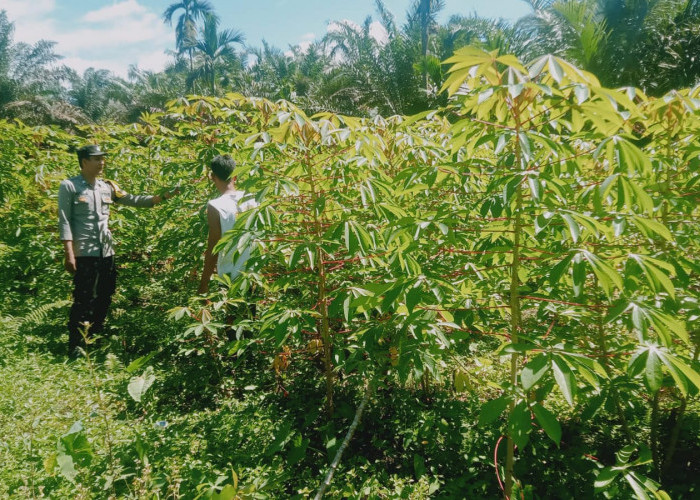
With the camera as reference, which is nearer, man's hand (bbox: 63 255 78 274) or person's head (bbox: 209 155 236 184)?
person's head (bbox: 209 155 236 184)

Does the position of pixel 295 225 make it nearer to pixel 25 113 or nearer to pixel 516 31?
pixel 516 31

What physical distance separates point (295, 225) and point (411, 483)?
4.92 feet

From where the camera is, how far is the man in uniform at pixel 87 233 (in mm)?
2965

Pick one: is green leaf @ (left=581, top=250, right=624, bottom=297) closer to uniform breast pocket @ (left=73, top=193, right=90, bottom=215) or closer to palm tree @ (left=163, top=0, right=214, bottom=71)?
uniform breast pocket @ (left=73, top=193, right=90, bottom=215)

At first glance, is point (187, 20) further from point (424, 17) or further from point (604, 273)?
point (604, 273)

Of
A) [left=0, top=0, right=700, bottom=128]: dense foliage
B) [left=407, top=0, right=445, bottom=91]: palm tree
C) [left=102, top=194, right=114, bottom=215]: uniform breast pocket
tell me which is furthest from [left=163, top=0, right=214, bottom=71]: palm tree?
[left=102, top=194, right=114, bottom=215]: uniform breast pocket

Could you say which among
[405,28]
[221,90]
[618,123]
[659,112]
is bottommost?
[618,123]

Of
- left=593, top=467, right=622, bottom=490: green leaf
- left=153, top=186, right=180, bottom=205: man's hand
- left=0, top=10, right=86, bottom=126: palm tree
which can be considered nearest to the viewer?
left=593, top=467, right=622, bottom=490: green leaf

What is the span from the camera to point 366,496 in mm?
1692

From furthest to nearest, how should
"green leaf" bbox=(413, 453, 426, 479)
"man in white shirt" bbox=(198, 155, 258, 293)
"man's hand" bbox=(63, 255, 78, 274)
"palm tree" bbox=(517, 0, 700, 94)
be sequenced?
"palm tree" bbox=(517, 0, 700, 94)
"man's hand" bbox=(63, 255, 78, 274)
"man in white shirt" bbox=(198, 155, 258, 293)
"green leaf" bbox=(413, 453, 426, 479)

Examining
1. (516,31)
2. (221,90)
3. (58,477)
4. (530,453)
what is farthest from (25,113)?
(530,453)

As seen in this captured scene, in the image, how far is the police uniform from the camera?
2969 millimetres

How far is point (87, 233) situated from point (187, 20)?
2522 cm

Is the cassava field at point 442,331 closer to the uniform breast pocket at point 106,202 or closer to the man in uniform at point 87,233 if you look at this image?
the man in uniform at point 87,233
